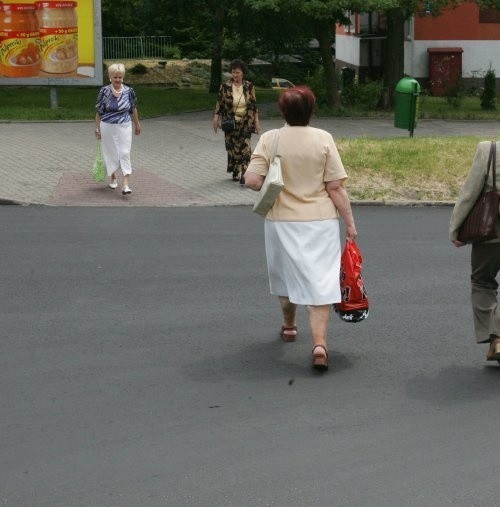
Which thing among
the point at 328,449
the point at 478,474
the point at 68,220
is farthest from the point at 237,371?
the point at 68,220

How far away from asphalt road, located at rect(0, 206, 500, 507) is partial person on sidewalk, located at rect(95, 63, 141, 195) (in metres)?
4.22

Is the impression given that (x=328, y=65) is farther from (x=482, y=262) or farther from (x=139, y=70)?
(x=482, y=262)

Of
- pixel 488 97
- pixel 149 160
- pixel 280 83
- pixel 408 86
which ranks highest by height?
pixel 408 86

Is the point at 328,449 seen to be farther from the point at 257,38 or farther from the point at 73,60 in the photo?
the point at 257,38

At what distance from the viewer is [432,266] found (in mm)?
11492

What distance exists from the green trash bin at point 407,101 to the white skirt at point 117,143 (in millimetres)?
5594

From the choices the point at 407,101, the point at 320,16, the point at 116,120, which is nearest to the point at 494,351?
the point at 116,120

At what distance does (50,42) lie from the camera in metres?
26.1

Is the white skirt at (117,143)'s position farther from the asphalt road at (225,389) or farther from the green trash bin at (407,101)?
the green trash bin at (407,101)

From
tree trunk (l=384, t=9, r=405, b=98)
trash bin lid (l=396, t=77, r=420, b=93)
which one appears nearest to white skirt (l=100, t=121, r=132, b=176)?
trash bin lid (l=396, t=77, r=420, b=93)

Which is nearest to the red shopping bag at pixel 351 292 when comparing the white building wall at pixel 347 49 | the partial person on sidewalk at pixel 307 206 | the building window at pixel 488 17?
the partial person on sidewalk at pixel 307 206

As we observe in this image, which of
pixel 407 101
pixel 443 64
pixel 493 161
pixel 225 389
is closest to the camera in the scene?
pixel 225 389

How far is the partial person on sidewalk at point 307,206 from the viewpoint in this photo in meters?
7.88

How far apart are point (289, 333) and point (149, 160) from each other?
11.3 meters
